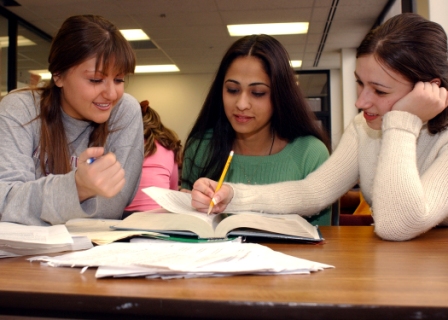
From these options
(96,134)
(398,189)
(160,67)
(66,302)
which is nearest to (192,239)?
(66,302)

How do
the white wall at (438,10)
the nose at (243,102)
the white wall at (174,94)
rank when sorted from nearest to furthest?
the nose at (243,102) → the white wall at (438,10) → the white wall at (174,94)

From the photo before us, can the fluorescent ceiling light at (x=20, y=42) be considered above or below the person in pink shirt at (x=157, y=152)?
above

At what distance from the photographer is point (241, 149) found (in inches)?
69.3

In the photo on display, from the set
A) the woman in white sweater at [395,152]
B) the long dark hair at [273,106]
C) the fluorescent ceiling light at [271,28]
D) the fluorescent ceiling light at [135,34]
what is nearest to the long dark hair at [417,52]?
the woman in white sweater at [395,152]

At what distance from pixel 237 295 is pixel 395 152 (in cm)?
72

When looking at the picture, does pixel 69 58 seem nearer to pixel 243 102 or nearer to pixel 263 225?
pixel 243 102

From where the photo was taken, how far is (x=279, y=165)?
5.38 ft

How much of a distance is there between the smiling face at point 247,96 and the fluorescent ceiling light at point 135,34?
5078mm

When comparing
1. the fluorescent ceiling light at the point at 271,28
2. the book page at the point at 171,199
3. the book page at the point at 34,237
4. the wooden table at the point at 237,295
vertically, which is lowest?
the wooden table at the point at 237,295

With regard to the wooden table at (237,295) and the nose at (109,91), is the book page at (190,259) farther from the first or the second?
the nose at (109,91)

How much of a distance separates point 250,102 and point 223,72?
20cm

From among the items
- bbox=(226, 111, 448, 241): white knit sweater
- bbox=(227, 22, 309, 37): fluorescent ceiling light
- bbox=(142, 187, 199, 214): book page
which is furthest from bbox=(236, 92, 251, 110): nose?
bbox=(227, 22, 309, 37): fluorescent ceiling light

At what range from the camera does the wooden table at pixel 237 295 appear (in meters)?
0.49

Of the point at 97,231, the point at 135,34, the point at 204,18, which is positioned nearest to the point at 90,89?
the point at 97,231
